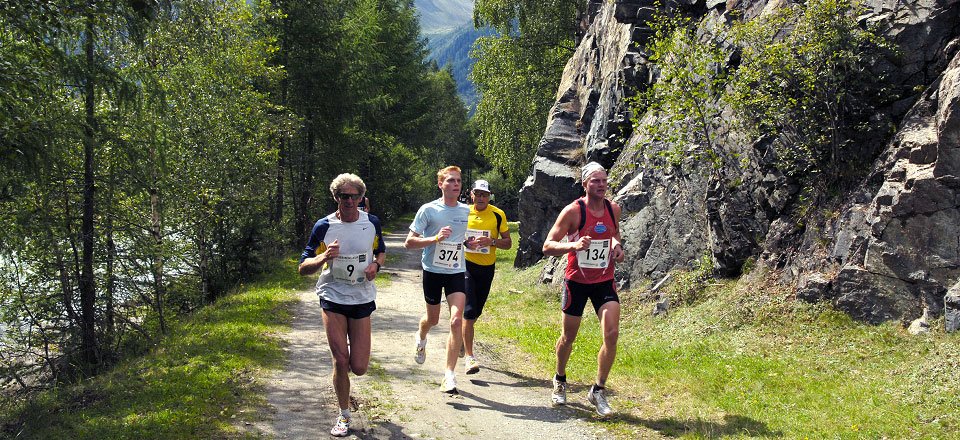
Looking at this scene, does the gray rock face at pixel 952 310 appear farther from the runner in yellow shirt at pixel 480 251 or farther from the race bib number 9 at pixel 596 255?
the runner in yellow shirt at pixel 480 251

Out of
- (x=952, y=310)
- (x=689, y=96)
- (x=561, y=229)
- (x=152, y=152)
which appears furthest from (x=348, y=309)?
(x=152, y=152)

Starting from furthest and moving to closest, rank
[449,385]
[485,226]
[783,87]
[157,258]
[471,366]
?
[157,258] → [783,87] → [471,366] → [485,226] → [449,385]

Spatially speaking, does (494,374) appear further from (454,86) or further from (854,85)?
(454,86)

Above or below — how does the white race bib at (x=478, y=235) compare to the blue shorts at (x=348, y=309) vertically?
above

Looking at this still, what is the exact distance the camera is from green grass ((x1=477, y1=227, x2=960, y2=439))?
20.1 feet

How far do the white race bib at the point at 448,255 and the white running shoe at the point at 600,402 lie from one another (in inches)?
79.7

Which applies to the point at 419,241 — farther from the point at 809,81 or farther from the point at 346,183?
the point at 809,81

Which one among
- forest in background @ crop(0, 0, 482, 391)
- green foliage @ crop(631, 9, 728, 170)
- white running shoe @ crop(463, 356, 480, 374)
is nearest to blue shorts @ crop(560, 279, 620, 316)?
white running shoe @ crop(463, 356, 480, 374)

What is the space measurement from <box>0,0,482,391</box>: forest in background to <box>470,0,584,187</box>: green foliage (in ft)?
17.7

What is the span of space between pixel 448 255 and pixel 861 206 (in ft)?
17.0

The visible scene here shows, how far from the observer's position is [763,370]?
7.73m

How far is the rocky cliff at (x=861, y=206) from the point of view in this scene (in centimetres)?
789

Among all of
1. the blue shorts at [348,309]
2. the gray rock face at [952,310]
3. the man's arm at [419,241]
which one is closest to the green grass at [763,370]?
the gray rock face at [952,310]

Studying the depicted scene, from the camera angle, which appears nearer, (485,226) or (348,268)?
(348,268)
